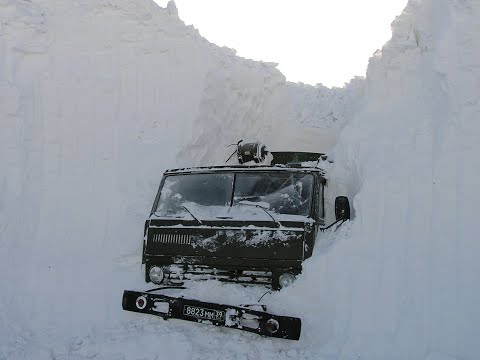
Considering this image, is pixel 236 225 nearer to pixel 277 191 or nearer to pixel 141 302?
pixel 277 191

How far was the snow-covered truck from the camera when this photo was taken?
5629 millimetres

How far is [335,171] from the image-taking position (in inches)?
297

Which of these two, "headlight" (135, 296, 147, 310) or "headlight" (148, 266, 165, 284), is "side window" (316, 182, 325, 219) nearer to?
"headlight" (148, 266, 165, 284)

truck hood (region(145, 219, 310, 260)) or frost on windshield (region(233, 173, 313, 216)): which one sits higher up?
frost on windshield (region(233, 173, 313, 216))

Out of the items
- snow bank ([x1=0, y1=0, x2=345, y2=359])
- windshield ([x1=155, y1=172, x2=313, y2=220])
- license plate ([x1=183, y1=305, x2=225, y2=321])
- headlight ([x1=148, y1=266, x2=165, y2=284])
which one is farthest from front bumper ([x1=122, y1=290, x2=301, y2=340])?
windshield ([x1=155, y1=172, x2=313, y2=220])

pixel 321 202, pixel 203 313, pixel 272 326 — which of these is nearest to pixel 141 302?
pixel 203 313

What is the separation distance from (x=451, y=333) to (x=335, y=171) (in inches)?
A: 119

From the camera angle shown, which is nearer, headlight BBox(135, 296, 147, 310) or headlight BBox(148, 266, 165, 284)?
headlight BBox(135, 296, 147, 310)

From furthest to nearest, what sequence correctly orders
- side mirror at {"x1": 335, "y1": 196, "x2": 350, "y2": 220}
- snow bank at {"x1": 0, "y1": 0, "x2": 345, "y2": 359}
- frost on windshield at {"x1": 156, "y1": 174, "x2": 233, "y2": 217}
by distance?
snow bank at {"x1": 0, "y1": 0, "x2": 345, "y2": 359}
frost on windshield at {"x1": 156, "y1": 174, "x2": 233, "y2": 217}
side mirror at {"x1": 335, "y1": 196, "x2": 350, "y2": 220}

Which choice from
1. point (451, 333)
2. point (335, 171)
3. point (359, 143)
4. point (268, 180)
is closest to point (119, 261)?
point (268, 180)

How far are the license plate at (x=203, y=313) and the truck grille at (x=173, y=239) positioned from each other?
84 cm

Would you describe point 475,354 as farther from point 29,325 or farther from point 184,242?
point 29,325

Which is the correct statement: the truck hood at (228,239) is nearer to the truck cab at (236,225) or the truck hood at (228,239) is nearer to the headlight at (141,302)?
the truck cab at (236,225)

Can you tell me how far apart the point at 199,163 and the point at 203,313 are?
193 inches
